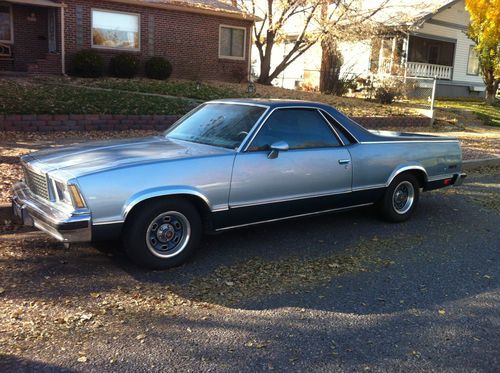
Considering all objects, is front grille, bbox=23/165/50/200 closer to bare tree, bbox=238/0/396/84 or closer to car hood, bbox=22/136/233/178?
car hood, bbox=22/136/233/178

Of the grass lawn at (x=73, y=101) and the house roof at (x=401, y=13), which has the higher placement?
the house roof at (x=401, y=13)

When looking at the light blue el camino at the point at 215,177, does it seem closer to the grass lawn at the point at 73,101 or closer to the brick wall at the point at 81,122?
the brick wall at the point at 81,122

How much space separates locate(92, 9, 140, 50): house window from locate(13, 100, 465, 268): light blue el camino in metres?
14.3

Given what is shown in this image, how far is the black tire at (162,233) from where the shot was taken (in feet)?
14.5

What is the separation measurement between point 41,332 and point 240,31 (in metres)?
20.0

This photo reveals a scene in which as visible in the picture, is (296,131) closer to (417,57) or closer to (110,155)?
(110,155)

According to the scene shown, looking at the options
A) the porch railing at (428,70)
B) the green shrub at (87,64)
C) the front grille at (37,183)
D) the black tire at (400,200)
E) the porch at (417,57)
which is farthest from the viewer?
the porch railing at (428,70)

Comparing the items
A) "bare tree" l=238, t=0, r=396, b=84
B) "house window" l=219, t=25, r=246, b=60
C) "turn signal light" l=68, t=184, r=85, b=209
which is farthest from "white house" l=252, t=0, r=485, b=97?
"turn signal light" l=68, t=184, r=85, b=209

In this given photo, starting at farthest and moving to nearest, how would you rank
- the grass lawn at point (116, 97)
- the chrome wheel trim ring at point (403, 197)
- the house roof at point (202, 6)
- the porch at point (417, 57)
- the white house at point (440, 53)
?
the white house at point (440, 53), the porch at point (417, 57), the house roof at point (202, 6), the grass lawn at point (116, 97), the chrome wheel trim ring at point (403, 197)

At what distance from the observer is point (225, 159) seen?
191 inches

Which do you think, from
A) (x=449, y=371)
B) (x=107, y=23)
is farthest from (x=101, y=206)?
(x=107, y=23)

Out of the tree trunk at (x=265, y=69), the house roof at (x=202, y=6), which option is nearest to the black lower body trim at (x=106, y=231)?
the house roof at (x=202, y=6)

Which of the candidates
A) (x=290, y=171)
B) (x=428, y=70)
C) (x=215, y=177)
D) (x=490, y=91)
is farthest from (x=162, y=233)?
(x=428, y=70)

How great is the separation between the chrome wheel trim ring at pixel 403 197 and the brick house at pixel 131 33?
14.2 metres
